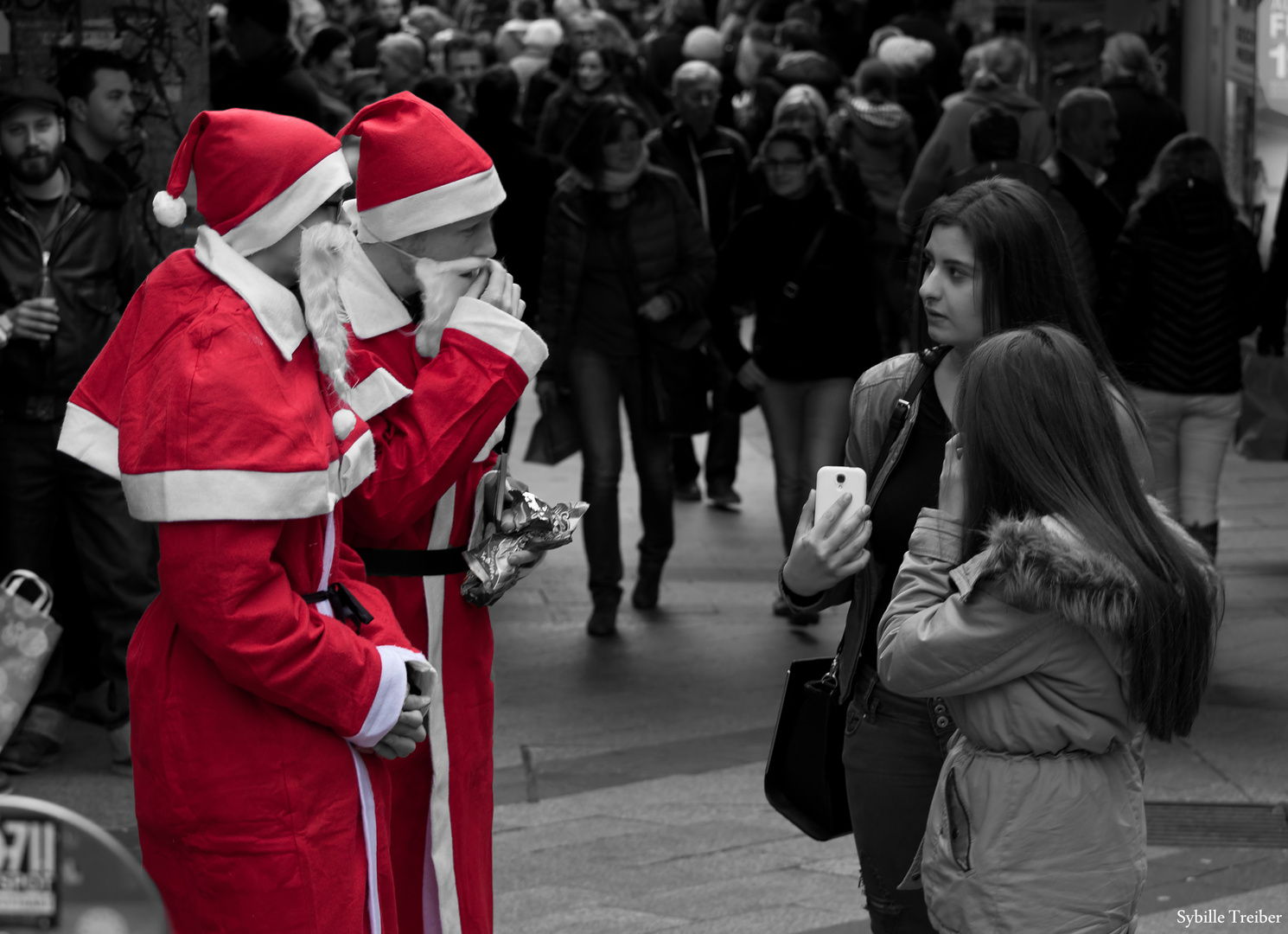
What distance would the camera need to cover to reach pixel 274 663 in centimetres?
254

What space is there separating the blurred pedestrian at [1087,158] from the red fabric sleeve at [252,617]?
6.14 metres

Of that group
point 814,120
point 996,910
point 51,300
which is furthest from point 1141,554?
point 814,120

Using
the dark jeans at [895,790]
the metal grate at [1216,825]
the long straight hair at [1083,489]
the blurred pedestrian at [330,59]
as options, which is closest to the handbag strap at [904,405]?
the dark jeans at [895,790]

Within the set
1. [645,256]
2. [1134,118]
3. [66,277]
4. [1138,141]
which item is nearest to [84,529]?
[66,277]

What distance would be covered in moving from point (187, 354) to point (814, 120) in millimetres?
7037

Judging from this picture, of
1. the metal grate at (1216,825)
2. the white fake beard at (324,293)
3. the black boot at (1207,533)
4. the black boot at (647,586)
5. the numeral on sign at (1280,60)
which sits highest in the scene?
the white fake beard at (324,293)

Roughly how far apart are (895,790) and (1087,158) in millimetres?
5887

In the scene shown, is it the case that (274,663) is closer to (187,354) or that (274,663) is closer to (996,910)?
(187,354)

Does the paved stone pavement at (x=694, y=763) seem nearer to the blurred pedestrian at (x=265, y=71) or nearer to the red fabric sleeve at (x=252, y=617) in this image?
the red fabric sleeve at (x=252, y=617)

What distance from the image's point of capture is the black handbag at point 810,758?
3.45m

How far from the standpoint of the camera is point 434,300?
10.5 ft

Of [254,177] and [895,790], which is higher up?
[254,177]

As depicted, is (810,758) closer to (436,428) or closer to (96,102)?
(436,428)

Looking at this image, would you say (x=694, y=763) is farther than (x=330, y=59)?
No
